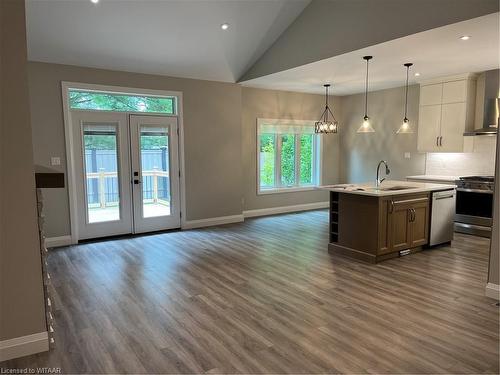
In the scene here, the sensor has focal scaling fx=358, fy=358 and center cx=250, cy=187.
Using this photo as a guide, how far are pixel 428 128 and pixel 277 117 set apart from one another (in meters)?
3.05

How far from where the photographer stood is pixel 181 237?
607cm

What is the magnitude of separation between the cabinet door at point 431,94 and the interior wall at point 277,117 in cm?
240

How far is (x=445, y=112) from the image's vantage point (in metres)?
6.55

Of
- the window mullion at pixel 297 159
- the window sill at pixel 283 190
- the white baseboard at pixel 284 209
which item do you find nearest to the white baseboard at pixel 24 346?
the white baseboard at pixel 284 209

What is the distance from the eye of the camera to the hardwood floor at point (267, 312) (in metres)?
2.48

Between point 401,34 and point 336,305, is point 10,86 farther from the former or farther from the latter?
point 401,34

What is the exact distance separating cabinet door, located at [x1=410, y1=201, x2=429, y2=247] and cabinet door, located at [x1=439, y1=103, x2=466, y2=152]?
2.01 m

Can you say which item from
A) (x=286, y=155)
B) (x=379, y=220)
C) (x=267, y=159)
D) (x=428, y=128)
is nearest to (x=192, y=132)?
(x=267, y=159)

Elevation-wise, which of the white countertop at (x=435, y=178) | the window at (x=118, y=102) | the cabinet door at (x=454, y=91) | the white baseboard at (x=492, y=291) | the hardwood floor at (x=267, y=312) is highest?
the cabinet door at (x=454, y=91)

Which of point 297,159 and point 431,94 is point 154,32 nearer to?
point 297,159

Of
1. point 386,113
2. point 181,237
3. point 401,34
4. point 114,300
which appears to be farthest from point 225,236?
point 386,113

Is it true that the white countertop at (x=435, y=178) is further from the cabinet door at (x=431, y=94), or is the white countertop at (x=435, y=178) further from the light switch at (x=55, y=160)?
the light switch at (x=55, y=160)

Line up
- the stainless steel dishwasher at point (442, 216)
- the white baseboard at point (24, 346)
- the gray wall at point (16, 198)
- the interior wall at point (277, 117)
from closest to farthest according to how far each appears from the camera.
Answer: the gray wall at point (16, 198)
the white baseboard at point (24, 346)
the stainless steel dishwasher at point (442, 216)
the interior wall at point (277, 117)

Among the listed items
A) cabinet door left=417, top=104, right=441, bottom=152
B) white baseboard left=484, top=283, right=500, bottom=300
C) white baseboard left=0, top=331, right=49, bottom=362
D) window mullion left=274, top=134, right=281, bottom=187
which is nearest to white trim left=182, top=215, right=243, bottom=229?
window mullion left=274, top=134, right=281, bottom=187
